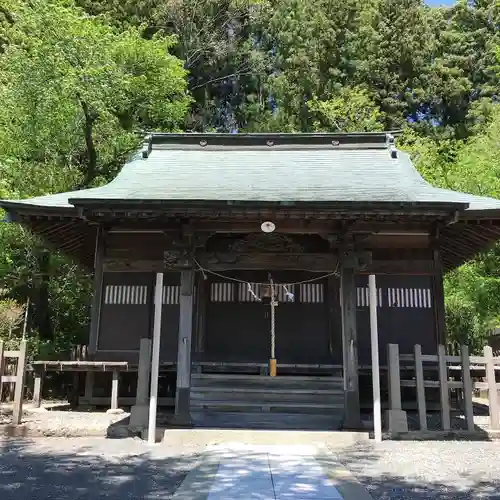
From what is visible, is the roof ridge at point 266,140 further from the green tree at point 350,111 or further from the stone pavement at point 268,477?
the green tree at point 350,111

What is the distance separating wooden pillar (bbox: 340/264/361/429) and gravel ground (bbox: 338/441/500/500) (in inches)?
26.9

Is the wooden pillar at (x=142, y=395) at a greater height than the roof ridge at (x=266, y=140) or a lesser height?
lesser

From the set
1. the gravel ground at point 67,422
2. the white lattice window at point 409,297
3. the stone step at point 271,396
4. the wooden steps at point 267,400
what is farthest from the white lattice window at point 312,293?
the gravel ground at point 67,422

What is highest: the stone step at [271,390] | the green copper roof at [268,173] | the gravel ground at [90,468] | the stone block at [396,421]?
the green copper roof at [268,173]

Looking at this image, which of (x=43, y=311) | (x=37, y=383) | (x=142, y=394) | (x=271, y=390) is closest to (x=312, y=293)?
(x=271, y=390)

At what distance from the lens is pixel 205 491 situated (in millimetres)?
4859

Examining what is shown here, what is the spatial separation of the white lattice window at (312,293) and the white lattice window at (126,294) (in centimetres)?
332

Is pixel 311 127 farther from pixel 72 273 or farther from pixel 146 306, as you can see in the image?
pixel 146 306

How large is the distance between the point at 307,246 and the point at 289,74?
77.6ft

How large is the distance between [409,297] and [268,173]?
382 centimetres

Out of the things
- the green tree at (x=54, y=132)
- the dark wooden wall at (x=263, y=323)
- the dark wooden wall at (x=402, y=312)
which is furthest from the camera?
the green tree at (x=54, y=132)

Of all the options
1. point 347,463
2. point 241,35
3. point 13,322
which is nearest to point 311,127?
point 241,35

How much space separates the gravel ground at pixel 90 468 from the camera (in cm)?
495

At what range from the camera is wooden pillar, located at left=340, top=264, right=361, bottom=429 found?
8.02m
